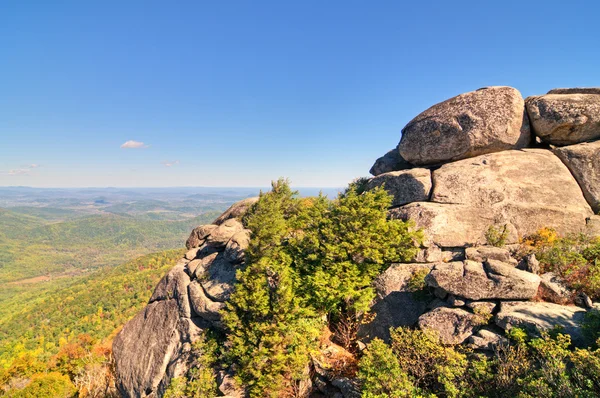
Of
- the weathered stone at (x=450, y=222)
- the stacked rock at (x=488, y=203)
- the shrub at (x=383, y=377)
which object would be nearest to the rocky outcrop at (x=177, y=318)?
the shrub at (x=383, y=377)

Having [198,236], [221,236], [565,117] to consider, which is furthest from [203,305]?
[565,117]

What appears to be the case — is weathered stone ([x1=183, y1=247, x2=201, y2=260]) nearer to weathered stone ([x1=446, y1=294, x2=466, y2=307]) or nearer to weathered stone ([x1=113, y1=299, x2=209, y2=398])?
weathered stone ([x1=113, y1=299, x2=209, y2=398])

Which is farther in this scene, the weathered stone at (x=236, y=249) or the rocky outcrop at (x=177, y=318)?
the weathered stone at (x=236, y=249)

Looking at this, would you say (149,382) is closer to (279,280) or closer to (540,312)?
(279,280)

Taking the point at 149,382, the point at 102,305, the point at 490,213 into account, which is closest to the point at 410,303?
the point at 490,213

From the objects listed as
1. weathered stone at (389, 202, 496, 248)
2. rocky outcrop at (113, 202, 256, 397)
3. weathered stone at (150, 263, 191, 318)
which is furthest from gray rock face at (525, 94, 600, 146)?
weathered stone at (150, 263, 191, 318)

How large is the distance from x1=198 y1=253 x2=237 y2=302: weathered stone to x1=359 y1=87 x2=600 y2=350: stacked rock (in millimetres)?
9110

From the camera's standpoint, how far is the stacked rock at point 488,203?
11430 mm

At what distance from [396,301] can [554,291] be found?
6.97 metres

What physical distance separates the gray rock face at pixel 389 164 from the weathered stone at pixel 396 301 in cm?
1358

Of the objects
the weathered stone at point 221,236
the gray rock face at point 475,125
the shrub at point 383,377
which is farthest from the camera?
the weathered stone at point 221,236

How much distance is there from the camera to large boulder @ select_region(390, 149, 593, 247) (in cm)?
1698

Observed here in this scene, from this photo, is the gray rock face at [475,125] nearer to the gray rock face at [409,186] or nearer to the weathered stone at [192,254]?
the gray rock face at [409,186]

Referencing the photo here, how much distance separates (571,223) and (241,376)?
22.8 m
